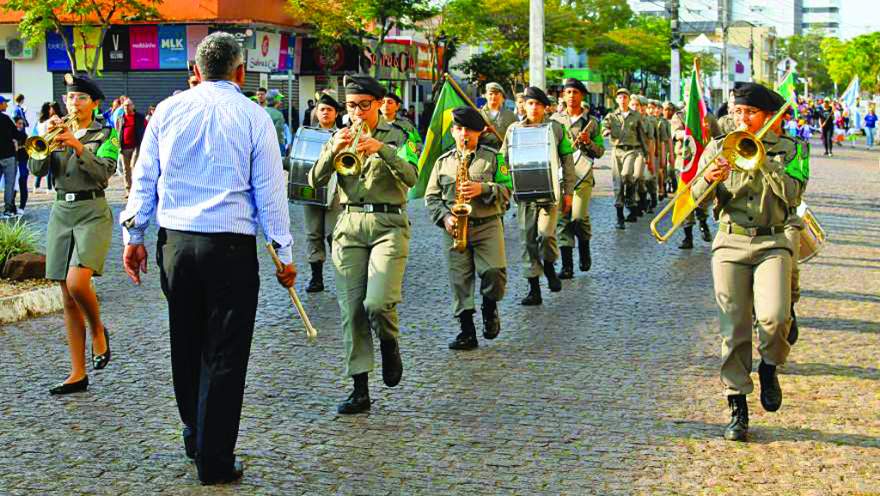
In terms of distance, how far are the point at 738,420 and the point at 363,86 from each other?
289cm

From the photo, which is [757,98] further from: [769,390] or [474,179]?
[474,179]

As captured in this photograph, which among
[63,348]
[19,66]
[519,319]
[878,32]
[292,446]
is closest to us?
[292,446]

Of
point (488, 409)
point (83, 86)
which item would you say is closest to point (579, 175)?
point (83, 86)

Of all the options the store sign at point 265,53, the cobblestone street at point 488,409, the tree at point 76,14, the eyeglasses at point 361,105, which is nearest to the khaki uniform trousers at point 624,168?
the cobblestone street at point 488,409

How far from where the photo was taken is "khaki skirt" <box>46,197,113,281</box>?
26.6ft

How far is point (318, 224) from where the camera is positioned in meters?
12.8

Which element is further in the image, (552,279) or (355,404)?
(552,279)

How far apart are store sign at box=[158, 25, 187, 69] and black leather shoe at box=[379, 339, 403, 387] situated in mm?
30636

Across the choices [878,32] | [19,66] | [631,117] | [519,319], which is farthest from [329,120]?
[878,32]

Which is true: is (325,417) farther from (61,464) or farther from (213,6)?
(213,6)

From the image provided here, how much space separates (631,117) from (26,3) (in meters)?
21.2

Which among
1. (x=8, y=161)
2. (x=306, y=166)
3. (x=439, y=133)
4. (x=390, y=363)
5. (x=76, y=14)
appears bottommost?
(x=390, y=363)

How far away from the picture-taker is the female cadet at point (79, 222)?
802 cm

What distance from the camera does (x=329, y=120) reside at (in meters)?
11.9
